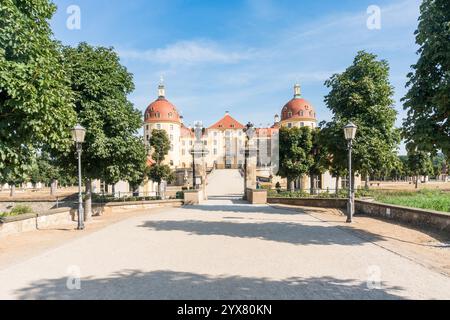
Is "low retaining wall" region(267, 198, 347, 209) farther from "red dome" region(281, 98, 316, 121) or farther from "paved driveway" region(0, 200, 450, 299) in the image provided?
"red dome" region(281, 98, 316, 121)

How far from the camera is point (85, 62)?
53.2 feet

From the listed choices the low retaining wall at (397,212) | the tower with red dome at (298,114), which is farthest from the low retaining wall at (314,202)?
the tower with red dome at (298,114)

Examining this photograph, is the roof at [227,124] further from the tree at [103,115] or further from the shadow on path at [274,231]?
the shadow on path at [274,231]

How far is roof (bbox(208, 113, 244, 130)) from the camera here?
4134 inches

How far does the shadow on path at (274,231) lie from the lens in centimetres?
1049

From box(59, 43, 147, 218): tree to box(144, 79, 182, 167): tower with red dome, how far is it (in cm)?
7490

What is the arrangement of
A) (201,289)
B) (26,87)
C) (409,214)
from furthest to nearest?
(409,214), (26,87), (201,289)

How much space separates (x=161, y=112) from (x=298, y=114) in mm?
38387

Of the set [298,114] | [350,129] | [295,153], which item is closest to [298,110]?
[298,114]

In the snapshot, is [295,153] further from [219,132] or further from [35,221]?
[219,132]

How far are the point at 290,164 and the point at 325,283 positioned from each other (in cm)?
3136

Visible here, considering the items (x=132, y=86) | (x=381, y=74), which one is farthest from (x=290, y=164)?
(x=132, y=86)

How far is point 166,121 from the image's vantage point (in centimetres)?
9444
